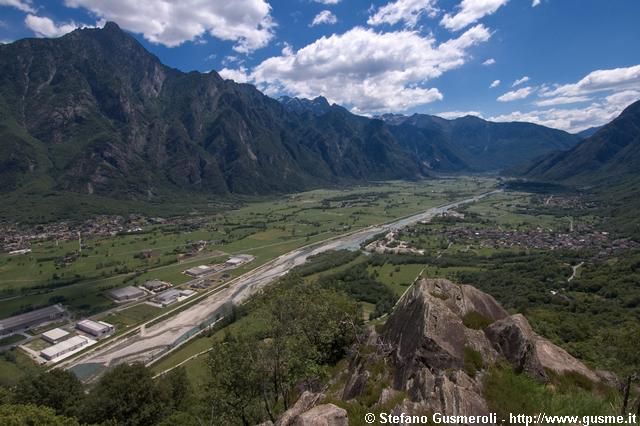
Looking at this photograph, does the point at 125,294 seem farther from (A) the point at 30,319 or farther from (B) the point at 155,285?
(A) the point at 30,319

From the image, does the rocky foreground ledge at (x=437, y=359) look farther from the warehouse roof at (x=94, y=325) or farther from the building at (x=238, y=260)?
the building at (x=238, y=260)

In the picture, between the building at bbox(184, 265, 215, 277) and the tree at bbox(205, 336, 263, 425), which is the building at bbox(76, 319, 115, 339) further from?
the tree at bbox(205, 336, 263, 425)

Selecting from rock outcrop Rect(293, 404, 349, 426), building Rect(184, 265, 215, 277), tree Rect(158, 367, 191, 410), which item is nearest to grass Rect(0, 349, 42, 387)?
tree Rect(158, 367, 191, 410)

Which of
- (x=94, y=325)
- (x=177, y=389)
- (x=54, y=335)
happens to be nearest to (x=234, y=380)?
(x=177, y=389)

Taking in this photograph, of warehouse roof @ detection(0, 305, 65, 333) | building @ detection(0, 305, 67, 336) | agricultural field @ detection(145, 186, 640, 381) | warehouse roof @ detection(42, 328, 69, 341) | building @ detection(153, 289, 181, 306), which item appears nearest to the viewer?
agricultural field @ detection(145, 186, 640, 381)

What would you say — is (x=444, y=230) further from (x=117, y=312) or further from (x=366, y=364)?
(x=366, y=364)

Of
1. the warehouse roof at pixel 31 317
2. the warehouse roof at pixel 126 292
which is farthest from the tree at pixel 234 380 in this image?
the warehouse roof at pixel 126 292

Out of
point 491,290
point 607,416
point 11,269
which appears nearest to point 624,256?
point 491,290
